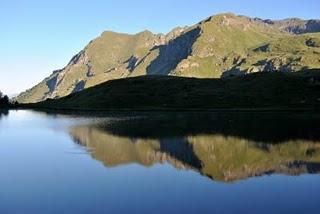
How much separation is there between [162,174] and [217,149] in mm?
19298

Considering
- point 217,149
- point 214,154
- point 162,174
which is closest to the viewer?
point 162,174

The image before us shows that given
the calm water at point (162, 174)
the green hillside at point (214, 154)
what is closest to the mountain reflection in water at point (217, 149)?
the green hillside at point (214, 154)

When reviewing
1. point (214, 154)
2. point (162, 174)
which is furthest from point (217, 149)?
point (162, 174)

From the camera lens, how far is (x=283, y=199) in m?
33.6

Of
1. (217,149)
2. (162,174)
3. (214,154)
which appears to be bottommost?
(162,174)

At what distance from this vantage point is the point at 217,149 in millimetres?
62719

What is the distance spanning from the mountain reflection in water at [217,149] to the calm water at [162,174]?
0.35 feet

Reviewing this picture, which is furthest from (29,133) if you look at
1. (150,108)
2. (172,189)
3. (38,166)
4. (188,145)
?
(150,108)

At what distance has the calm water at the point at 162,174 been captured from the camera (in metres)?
32.2

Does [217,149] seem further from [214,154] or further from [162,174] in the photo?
[162,174]

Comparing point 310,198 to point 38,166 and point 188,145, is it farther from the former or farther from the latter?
point 188,145

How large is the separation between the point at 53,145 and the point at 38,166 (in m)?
20.0

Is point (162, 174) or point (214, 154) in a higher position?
point (214, 154)

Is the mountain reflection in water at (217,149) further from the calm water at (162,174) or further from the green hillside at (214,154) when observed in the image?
the calm water at (162,174)
